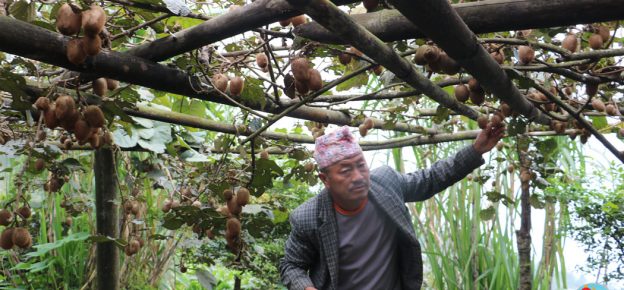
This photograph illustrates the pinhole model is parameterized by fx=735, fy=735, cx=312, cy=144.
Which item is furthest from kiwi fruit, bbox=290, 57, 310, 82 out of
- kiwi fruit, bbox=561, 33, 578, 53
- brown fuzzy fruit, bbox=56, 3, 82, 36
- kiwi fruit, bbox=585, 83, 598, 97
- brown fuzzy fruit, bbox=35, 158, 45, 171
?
brown fuzzy fruit, bbox=35, 158, 45, 171

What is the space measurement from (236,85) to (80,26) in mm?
558

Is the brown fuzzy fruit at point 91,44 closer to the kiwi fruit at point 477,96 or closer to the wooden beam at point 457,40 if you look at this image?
the wooden beam at point 457,40

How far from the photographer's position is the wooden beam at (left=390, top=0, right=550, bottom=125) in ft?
3.43

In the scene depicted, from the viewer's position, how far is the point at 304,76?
1555 mm

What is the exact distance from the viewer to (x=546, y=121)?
2449mm

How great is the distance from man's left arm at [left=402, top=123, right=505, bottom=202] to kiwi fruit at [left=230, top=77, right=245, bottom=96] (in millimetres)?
903

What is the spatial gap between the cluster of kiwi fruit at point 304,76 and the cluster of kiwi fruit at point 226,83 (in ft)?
0.81

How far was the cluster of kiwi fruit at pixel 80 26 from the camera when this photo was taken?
127 centimetres

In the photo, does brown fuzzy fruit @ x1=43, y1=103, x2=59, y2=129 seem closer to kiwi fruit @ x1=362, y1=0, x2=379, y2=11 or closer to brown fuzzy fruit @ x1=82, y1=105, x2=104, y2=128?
brown fuzzy fruit @ x1=82, y1=105, x2=104, y2=128

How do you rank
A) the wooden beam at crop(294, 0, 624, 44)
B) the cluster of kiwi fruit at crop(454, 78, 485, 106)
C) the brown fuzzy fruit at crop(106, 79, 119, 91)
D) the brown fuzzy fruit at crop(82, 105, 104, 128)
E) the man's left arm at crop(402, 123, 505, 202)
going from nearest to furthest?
the wooden beam at crop(294, 0, 624, 44) → the brown fuzzy fruit at crop(82, 105, 104, 128) → the cluster of kiwi fruit at crop(454, 78, 485, 106) → the brown fuzzy fruit at crop(106, 79, 119, 91) → the man's left arm at crop(402, 123, 505, 202)

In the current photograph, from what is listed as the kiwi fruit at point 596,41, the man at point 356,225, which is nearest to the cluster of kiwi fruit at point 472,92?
the kiwi fruit at point 596,41

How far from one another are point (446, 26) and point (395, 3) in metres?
0.17

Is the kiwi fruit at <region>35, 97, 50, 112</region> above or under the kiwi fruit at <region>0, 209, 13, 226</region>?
above

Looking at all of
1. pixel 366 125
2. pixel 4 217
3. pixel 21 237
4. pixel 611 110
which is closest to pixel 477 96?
pixel 611 110
